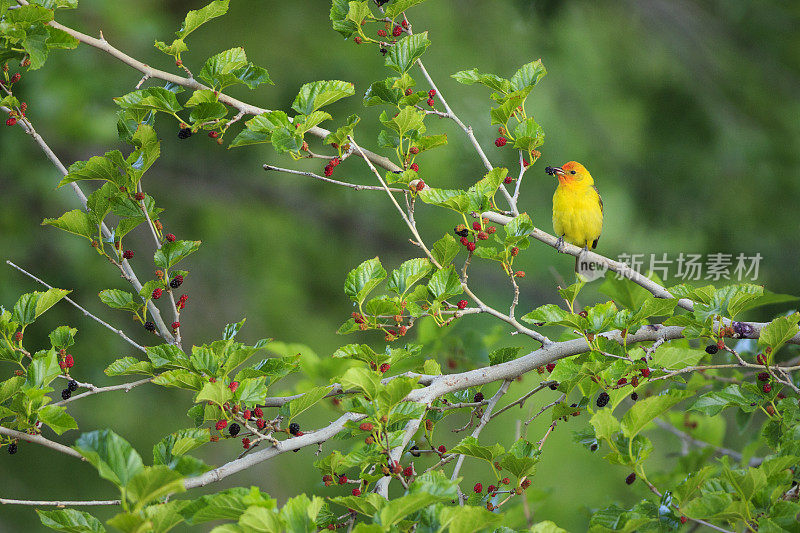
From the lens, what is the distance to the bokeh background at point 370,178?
17.3 ft

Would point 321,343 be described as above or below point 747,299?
below

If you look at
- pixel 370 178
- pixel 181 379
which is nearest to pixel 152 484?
pixel 181 379

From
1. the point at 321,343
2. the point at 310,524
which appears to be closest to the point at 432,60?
the point at 321,343

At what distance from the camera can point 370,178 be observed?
6070 mm

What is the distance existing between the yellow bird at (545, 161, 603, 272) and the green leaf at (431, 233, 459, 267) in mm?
1985

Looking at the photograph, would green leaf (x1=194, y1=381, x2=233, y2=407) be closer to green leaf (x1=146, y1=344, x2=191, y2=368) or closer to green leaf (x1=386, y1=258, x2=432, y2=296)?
green leaf (x1=146, y1=344, x2=191, y2=368)

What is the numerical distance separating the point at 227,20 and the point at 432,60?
68.6 inches

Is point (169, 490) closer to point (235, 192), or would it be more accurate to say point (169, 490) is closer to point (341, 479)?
point (341, 479)

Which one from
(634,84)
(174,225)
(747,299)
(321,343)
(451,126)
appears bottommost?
(321,343)

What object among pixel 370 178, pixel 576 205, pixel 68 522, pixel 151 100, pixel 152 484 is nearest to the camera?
pixel 152 484

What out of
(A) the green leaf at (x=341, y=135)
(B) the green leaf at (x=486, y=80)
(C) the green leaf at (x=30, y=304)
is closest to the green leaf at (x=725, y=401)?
(B) the green leaf at (x=486, y=80)

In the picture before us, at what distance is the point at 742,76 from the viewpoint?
18.4 feet

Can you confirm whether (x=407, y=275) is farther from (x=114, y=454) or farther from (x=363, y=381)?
(x=114, y=454)

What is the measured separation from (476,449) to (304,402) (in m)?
0.42
